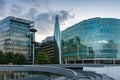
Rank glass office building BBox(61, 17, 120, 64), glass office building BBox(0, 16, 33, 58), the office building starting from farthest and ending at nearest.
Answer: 1. the office building
2. glass office building BBox(0, 16, 33, 58)
3. glass office building BBox(61, 17, 120, 64)

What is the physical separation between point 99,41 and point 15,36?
52.5m

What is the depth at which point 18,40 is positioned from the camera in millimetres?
126938

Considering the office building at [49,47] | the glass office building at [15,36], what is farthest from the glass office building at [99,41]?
the office building at [49,47]

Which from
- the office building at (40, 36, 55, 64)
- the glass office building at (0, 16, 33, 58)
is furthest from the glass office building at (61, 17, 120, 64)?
the office building at (40, 36, 55, 64)

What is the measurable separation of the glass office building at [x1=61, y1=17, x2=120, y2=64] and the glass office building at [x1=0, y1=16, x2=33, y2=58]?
40.0 meters

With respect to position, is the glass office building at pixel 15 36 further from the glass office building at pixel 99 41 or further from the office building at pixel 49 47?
the glass office building at pixel 99 41

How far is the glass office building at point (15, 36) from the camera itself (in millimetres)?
123188

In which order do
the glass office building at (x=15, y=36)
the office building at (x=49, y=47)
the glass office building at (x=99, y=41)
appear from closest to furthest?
1. the glass office building at (x=99, y=41)
2. the glass office building at (x=15, y=36)
3. the office building at (x=49, y=47)

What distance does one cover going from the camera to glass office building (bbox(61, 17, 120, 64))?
95.3 meters

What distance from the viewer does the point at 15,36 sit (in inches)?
4909

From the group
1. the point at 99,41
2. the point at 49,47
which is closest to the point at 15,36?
the point at 49,47

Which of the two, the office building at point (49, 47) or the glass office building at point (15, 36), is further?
the office building at point (49, 47)

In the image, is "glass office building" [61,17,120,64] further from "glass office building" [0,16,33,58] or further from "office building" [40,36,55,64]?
"office building" [40,36,55,64]

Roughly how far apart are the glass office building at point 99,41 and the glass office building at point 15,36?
39959mm
